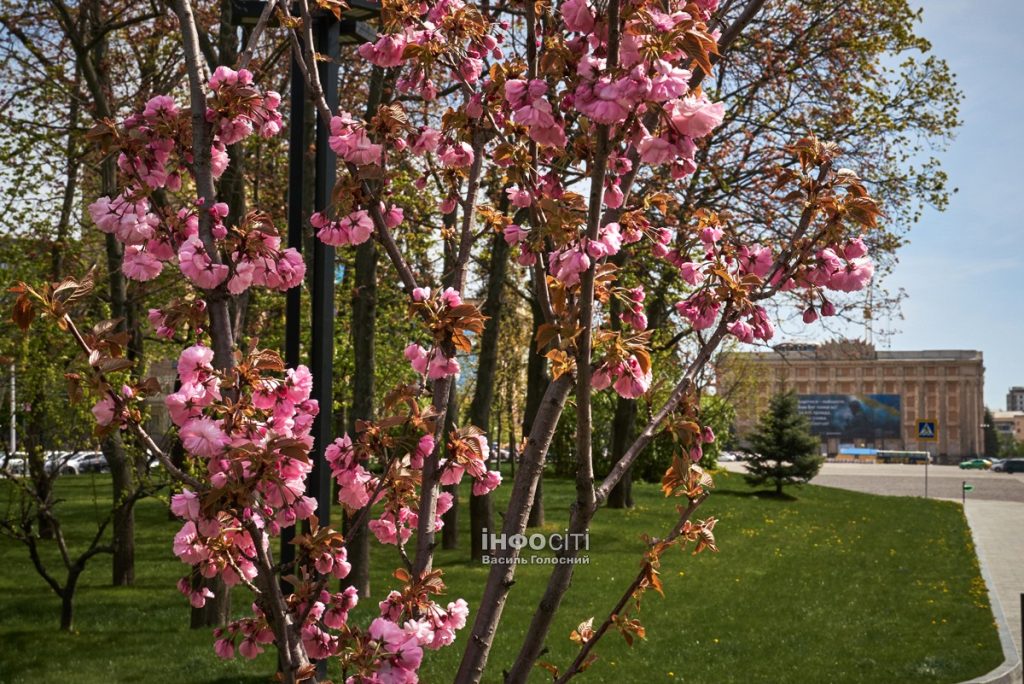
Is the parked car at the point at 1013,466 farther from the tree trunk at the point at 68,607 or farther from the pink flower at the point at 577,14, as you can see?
the pink flower at the point at 577,14

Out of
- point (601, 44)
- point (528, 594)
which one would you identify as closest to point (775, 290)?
point (601, 44)

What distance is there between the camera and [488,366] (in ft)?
40.4

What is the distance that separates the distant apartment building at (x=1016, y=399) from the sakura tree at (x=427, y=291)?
215065mm

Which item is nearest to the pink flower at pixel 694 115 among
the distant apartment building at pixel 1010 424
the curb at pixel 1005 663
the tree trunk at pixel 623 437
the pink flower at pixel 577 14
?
the pink flower at pixel 577 14

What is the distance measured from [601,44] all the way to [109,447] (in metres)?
9.58

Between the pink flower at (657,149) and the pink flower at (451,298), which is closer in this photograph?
the pink flower at (657,149)

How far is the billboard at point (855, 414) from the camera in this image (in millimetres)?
90812

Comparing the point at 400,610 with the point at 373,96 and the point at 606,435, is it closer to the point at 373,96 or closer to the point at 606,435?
the point at 373,96

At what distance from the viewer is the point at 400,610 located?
8.23 feet

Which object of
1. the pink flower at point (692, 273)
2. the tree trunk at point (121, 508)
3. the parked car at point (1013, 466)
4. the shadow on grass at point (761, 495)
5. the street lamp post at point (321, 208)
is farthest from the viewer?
the parked car at point (1013, 466)

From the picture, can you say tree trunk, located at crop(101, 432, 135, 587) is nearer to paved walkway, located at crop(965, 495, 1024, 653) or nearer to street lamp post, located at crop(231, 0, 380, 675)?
street lamp post, located at crop(231, 0, 380, 675)

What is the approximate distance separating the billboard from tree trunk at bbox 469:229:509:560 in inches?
3261

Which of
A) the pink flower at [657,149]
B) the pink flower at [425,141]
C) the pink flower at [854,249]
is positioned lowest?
the pink flower at [854,249]

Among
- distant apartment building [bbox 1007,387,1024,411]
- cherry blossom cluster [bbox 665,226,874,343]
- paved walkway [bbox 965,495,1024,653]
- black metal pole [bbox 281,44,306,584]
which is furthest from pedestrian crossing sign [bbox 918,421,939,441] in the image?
distant apartment building [bbox 1007,387,1024,411]
